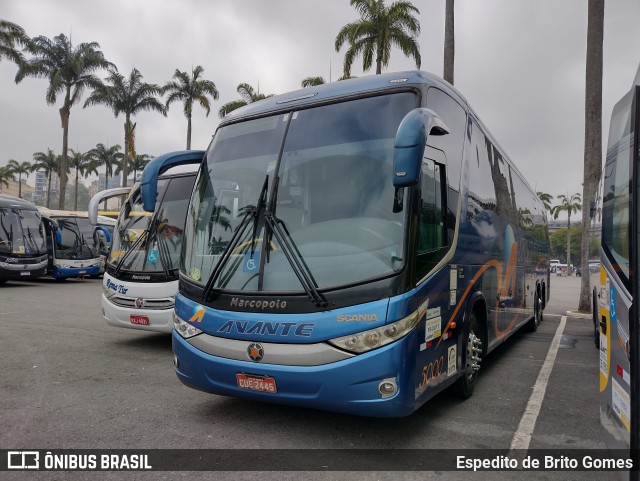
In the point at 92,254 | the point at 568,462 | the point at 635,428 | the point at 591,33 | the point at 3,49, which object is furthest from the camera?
the point at 3,49

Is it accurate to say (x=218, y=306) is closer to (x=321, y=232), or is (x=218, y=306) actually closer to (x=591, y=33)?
(x=321, y=232)

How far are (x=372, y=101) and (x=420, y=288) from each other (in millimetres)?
1728

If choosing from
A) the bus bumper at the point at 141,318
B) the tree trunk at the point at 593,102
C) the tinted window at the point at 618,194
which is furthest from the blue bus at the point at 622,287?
the tree trunk at the point at 593,102

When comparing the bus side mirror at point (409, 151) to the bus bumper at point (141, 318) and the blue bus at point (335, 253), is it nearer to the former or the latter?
the blue bus at point (335, 253)

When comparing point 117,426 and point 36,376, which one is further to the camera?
point 36,376

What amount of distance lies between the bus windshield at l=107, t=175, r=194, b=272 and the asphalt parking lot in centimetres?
139

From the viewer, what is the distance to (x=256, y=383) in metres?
4.18

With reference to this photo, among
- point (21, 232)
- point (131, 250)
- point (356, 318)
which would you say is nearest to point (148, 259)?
point (131, 250)

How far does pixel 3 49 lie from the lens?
31172 millimetres

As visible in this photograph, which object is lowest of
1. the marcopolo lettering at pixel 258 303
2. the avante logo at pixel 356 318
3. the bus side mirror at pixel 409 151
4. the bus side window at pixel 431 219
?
the avante logo at pixel 356 318

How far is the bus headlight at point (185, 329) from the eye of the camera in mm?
4586

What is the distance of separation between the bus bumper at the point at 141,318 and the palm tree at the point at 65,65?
32855mm

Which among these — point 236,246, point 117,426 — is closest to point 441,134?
point 236,246

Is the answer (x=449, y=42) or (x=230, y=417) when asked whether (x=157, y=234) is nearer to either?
(x=230, y=417)
